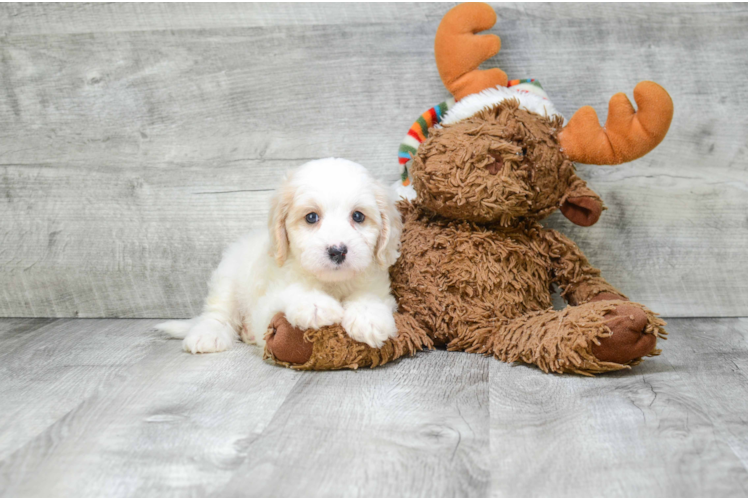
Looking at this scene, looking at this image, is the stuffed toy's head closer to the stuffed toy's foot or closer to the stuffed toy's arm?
the stuffed toy's arm

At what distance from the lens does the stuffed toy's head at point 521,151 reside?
170 cm

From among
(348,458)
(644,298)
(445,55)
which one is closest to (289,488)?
(348,458)

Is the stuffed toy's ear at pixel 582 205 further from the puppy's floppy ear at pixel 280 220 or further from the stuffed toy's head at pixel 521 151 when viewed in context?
the puppy's floppy ear at pixel 280 220

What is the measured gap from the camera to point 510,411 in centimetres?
134

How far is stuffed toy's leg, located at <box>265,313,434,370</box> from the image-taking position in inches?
63.2

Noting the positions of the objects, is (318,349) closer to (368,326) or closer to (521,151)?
(368,326)

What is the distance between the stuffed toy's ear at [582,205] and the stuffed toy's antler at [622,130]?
92 mm

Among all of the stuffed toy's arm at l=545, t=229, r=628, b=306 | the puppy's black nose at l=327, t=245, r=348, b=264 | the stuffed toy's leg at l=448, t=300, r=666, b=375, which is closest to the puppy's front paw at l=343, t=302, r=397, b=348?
the puppy's black nose at l=327, t=245, r=348, b=264

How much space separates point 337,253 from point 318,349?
0.84ft

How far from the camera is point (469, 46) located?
194cm

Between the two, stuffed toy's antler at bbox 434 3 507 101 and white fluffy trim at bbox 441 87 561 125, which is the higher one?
stuffed toy's antler at bbox 434 3 507 101

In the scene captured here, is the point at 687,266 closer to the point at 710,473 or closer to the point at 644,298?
the point at 644,298

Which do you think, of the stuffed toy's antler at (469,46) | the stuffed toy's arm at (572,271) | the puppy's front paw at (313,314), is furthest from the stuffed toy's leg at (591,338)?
the stuffed toy's antler at (469,46)

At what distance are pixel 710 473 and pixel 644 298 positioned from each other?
126 centimetres
